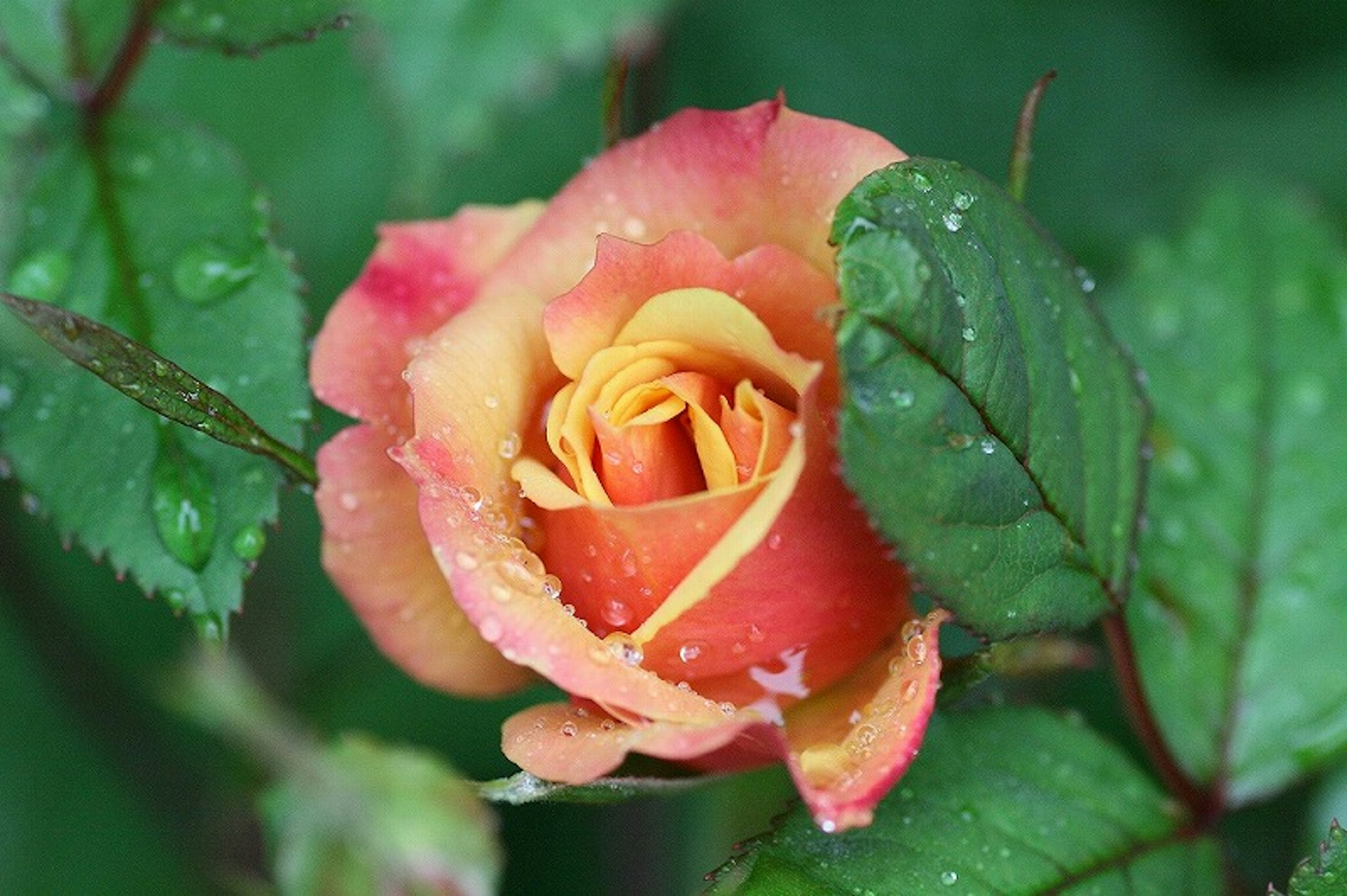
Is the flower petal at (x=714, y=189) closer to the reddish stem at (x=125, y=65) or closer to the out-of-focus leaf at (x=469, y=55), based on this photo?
the out-of-focus leaf at (x=469, y=55)

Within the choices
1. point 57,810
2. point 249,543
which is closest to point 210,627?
point 249,543

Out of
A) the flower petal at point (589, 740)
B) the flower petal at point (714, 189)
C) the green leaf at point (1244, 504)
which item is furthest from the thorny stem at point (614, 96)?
the green leaf at point (1244, 504)

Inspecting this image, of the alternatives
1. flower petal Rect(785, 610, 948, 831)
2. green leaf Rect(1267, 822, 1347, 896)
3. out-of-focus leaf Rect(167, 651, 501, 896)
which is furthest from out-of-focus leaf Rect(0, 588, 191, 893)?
green leaf Rect(1267, 822, 1347, 896)

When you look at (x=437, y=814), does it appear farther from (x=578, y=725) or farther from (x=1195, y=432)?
(x=1195, y=432)

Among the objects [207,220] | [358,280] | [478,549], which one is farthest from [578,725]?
[207,220]

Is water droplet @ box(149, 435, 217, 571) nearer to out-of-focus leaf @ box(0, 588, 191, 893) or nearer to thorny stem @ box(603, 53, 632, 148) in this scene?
thorny stem @ box(603, 53, 632, 148)

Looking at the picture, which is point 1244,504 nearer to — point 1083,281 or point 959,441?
point 1083,281
